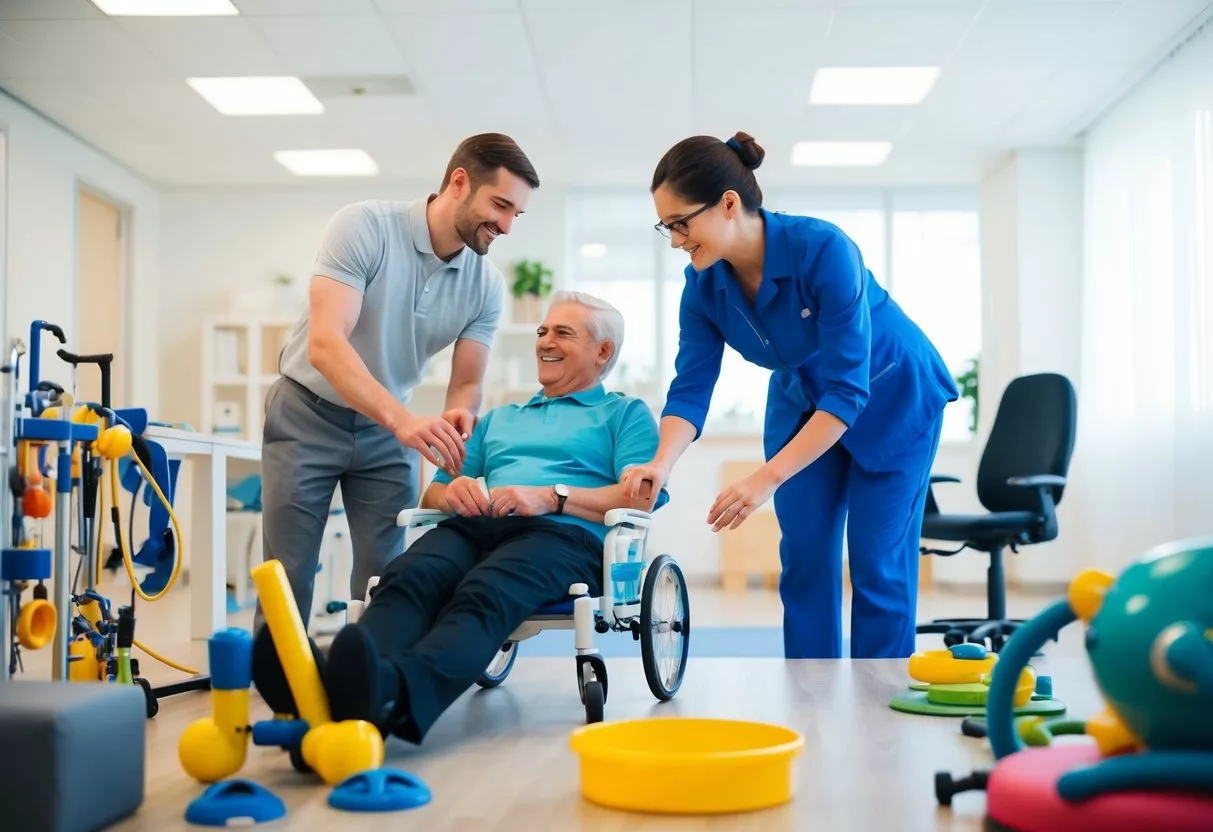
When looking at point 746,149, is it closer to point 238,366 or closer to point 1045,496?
point 1045,496

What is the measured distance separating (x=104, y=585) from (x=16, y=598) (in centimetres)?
480

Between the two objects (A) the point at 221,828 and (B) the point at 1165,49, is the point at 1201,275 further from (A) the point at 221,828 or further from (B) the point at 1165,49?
(A) the point at 221,828

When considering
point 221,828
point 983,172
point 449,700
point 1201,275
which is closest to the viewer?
point 221,828

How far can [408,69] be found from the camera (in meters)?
5.11

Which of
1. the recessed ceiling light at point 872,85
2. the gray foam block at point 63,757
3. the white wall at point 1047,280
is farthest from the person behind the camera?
the white wall at point 1047,280

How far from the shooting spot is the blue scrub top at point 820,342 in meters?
2.20

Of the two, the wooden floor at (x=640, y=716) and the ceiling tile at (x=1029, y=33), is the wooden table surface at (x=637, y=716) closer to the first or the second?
the wooden floor at (x=640, y=716)

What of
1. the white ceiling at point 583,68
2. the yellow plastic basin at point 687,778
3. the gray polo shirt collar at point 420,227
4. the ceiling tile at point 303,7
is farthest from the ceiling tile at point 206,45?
the yellow plastic basin at point 687,778

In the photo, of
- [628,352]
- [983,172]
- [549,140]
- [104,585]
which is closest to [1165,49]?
[983,172]

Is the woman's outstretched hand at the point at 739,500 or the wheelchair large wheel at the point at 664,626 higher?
the woman's outstretched hand at the point at 739,500

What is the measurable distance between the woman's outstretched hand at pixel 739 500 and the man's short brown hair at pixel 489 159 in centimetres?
77

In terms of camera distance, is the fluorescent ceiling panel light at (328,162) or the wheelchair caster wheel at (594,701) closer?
the wheelchair caster wheel at (594,701)

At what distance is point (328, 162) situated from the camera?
661cm

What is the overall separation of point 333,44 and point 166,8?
65 centimetres
